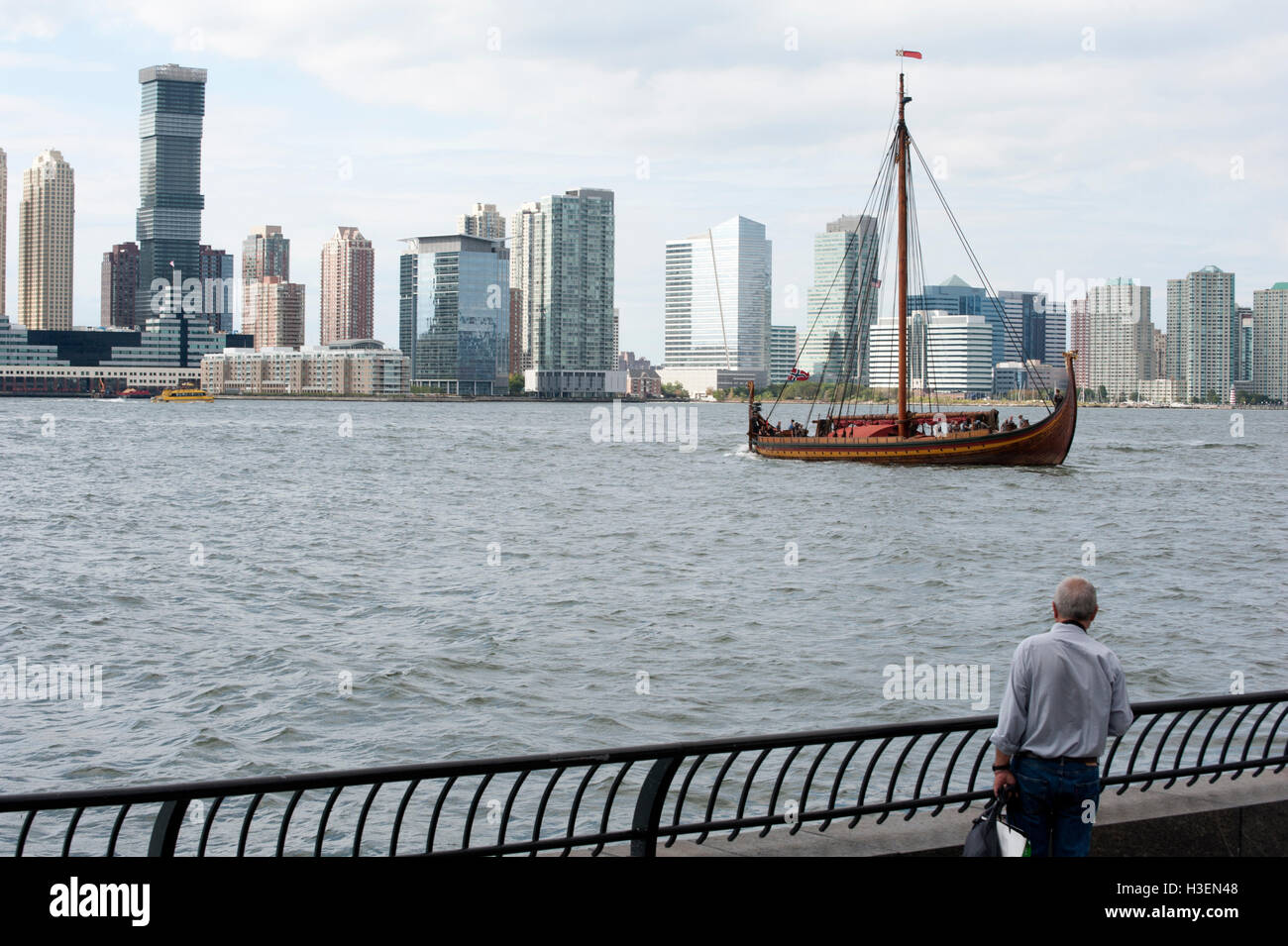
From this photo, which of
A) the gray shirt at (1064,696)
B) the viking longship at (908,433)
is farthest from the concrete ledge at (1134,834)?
the viking longship at (908,433)

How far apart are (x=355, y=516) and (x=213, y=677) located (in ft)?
89.0

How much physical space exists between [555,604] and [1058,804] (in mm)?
20726

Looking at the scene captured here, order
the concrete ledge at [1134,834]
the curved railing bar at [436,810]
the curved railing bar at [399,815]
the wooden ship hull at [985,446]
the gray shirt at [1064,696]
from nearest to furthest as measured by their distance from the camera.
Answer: the curved railing bar at [399,815] → the curved railing bar at [436,810] → the gray shirt at [1064,696] → the concrete ledge at [1134,834] → the wooden ship hull at [985,446]

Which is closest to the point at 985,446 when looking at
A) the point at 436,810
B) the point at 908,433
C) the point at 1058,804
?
the point at 908,433

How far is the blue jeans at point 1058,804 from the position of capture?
669cm

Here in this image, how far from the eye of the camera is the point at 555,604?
88.8 feet

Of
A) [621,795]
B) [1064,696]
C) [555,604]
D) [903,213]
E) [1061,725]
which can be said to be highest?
[903,213]

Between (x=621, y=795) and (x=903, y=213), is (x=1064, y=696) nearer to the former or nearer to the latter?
(x=621, y=795)

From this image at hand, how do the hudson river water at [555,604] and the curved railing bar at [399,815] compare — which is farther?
the hudson river water at [555,604]

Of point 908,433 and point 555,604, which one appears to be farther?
point 908,433

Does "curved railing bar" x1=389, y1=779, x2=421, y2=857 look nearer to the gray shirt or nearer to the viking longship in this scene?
the gray shirt

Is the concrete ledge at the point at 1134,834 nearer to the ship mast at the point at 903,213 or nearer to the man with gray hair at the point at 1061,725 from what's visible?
the man with gray hair at the point at 1061,725
